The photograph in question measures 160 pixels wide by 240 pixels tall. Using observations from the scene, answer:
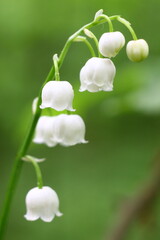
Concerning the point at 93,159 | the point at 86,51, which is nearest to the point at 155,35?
the point at 86,51

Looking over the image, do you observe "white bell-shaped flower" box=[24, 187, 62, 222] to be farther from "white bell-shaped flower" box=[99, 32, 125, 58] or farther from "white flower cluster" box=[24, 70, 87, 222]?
"white bell-shaped flower" box=[99, 32, 125, 58]

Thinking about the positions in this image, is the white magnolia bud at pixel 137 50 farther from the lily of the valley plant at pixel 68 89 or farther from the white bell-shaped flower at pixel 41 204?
the white bell-shaped flower at pixel 41 204

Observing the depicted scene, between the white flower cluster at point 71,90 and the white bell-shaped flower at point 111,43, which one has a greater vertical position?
the white bell-shaped flower at point 111,43

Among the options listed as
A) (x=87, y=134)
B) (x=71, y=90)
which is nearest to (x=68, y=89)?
(x=71, y=90)

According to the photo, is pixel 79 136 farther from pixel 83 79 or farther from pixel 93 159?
pixel 93 159

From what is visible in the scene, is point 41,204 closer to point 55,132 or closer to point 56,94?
point 55,132

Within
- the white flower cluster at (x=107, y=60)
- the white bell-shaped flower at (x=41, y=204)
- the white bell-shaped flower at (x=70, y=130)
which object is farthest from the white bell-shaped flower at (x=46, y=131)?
the white flower cluster at (x=107, y=60)

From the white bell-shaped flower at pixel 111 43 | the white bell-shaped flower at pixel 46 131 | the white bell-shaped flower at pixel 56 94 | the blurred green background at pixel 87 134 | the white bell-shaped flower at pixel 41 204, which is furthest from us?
the blurred green background at pixel 87 134
